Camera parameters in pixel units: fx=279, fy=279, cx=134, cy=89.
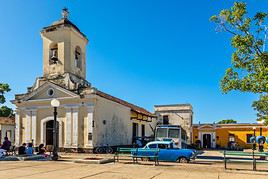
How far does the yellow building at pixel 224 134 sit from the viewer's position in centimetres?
3847

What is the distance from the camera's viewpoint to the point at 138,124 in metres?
33.1

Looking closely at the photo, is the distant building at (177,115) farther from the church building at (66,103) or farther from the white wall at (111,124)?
the church building at (66,103)

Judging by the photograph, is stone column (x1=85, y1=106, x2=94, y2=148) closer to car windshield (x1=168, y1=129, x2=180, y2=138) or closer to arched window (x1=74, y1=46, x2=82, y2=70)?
arched window (x1=74, y1=46, x2=82, y2=70)

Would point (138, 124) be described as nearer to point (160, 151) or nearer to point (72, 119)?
point (72, 119)

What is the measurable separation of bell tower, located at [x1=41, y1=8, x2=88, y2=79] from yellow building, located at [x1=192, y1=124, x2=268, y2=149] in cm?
2231

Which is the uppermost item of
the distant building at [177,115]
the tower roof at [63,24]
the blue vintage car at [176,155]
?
the tower roof at [63,24]

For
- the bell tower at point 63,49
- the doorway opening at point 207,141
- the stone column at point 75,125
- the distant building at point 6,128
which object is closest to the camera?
the stone column at point 75,125

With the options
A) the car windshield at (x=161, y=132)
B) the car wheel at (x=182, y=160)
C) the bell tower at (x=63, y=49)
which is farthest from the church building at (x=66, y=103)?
the car wheel at (x=182, y=160)

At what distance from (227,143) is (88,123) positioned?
2453 cm

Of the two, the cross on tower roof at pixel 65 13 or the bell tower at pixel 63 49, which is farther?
the cross on tower roof at pixel 65 13

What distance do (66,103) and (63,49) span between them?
4700 mm

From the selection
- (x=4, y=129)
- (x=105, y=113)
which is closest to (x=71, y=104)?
(x=105, y=113)

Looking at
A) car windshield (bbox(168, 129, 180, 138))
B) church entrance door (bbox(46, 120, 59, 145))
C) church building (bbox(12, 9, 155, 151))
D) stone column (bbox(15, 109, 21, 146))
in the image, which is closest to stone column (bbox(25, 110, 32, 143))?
church building (bbox(12, 9, 155, 151))

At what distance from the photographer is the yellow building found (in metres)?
38.5
